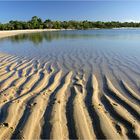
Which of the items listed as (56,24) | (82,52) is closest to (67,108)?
(82,52)

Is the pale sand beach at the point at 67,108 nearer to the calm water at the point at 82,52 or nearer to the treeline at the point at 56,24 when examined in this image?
the calm water at the point at 82,52

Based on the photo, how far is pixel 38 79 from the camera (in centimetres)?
920

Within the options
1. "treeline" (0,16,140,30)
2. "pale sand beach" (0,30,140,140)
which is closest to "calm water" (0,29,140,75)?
"pale sand beach" (0,30,140,140)

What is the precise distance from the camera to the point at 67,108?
20.2 feet

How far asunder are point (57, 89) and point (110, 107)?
2.17m

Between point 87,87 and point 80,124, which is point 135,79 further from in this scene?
point 80,124

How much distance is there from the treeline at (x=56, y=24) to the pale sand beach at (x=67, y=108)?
89.4m

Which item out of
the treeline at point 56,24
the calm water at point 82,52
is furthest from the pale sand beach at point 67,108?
Result: the treeline at point 56,24

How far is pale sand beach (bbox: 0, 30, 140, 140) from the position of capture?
16.0 ft

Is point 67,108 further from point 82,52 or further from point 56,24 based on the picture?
point 56,24

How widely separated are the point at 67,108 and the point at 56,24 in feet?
430

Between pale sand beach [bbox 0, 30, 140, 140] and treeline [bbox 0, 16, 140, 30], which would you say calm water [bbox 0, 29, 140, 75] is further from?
treeline [bbox 0, 16, 140, 30]

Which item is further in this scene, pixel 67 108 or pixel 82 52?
pixel 82 52

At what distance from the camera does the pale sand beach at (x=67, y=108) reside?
4867 millimetres
